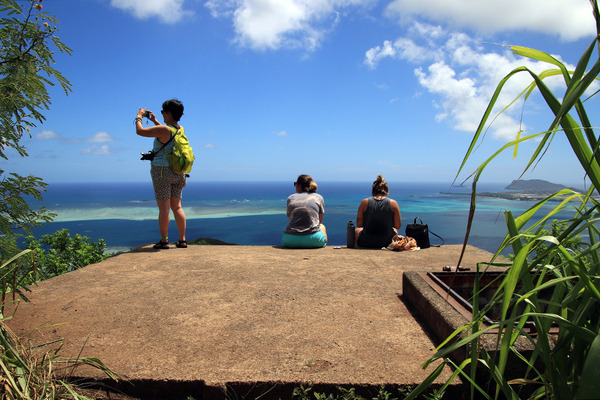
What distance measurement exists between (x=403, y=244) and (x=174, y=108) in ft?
12.0

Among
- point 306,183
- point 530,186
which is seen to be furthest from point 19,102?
point 306,183

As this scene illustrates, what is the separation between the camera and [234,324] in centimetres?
276

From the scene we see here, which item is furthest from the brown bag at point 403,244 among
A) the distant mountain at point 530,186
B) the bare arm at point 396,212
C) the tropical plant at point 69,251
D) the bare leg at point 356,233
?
the tropical plant at point 69,251

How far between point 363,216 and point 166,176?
2922mm

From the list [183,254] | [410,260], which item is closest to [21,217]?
[183,254]

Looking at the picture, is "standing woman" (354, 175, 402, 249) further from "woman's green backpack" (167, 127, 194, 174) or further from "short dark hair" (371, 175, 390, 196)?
"woman's green backpack" (167, 127, 194, 174)

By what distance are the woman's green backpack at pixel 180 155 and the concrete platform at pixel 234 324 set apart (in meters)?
A: 1.42

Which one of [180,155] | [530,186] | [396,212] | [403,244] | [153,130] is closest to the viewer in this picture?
[530,186]

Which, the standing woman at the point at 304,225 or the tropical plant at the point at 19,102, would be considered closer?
the tropical plant at the point at 19,102

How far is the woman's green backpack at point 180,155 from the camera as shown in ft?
17.7

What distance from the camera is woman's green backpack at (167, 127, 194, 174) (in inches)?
212

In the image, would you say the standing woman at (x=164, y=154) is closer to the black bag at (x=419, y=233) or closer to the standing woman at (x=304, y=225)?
the standing woman at (x=304, y=225)

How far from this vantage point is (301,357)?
2.26 meters

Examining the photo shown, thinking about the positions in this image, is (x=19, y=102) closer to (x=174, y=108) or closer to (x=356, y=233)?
(x=174, y=108)
